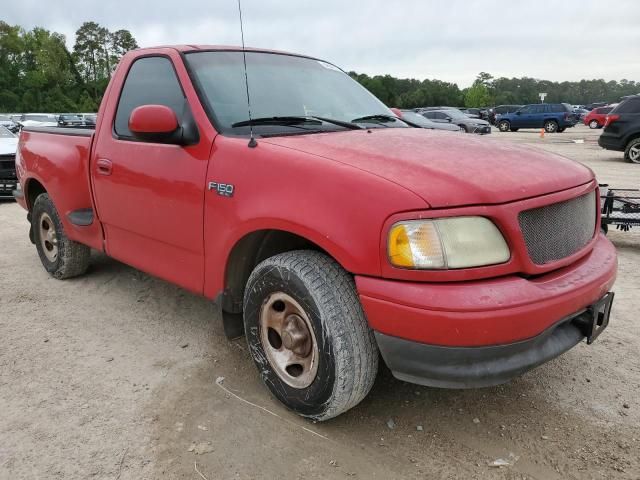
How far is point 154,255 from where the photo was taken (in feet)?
11.0

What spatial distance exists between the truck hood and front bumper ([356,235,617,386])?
1.17 ft

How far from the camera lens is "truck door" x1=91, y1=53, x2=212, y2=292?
2963mm

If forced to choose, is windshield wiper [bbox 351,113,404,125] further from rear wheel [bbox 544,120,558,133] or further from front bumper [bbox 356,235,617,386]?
rear wheel [bbox 544,120,558,133]

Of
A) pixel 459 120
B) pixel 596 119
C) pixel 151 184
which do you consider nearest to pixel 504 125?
pixel 596 119

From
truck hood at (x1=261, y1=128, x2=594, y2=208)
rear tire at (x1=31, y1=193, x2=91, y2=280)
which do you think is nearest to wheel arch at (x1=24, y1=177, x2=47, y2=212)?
rear tire at (x1=31, y1=193, x2=91, y2=280)

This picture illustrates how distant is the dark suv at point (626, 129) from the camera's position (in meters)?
13.0

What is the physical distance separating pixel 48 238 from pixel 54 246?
5.4 inches

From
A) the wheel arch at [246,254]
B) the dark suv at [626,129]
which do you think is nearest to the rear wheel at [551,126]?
the dark suv at [626,129]

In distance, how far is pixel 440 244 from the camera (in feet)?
6.82

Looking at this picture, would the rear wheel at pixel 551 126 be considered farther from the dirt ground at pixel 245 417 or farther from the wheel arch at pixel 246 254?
the wheel arch at pixel 246 254

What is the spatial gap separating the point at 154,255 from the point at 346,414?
60.6 inches

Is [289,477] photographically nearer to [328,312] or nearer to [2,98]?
[328,312]

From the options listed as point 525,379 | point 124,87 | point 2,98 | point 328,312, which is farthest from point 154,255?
point 2,98

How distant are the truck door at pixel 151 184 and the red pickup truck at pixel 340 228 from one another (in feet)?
0.04
